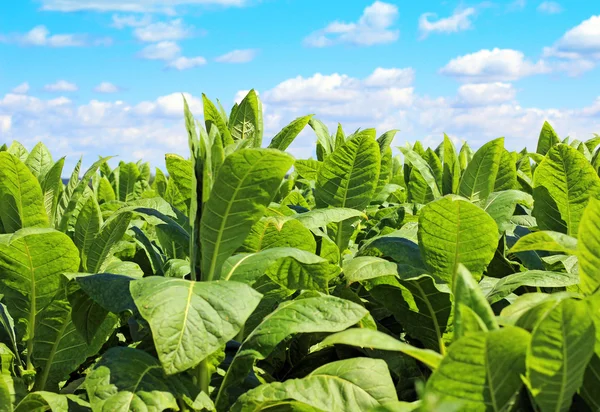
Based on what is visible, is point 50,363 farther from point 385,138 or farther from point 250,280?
point 385,138

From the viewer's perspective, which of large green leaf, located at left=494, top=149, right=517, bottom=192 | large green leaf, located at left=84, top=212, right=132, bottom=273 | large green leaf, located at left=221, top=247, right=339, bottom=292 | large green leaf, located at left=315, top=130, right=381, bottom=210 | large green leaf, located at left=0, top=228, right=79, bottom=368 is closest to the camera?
large green leaf, located at left=221, top=247, right=339, bottom=292

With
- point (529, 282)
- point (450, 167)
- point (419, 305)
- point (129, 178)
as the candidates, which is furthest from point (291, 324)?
point (129, 178)

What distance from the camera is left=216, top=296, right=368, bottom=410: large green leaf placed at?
2.15 m

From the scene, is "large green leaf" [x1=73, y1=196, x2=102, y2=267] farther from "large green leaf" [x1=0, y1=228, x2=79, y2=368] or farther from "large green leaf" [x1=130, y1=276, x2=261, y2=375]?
"large green leaf" [x1=130, y1=276, x2=261, y2=375]

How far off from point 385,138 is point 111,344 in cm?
176

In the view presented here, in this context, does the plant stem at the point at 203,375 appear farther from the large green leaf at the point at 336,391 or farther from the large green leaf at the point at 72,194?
the large green leaf at the point at 72,194

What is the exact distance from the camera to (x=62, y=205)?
10.0ft

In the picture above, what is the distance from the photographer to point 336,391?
213cm

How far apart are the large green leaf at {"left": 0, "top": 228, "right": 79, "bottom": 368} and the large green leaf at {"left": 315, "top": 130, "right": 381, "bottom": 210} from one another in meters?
1.18

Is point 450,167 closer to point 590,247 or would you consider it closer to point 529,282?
point 529,282

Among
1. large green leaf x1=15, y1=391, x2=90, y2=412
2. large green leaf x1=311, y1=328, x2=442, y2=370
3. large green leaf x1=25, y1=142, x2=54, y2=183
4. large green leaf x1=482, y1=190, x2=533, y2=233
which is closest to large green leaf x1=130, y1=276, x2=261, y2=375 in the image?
large green leaf x1=311, y1=328, x2=442, y2=370

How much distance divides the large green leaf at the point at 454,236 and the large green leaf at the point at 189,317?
2.53 feet

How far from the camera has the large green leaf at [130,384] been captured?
2.06 metres

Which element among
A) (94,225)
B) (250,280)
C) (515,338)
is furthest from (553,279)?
(94,225)
